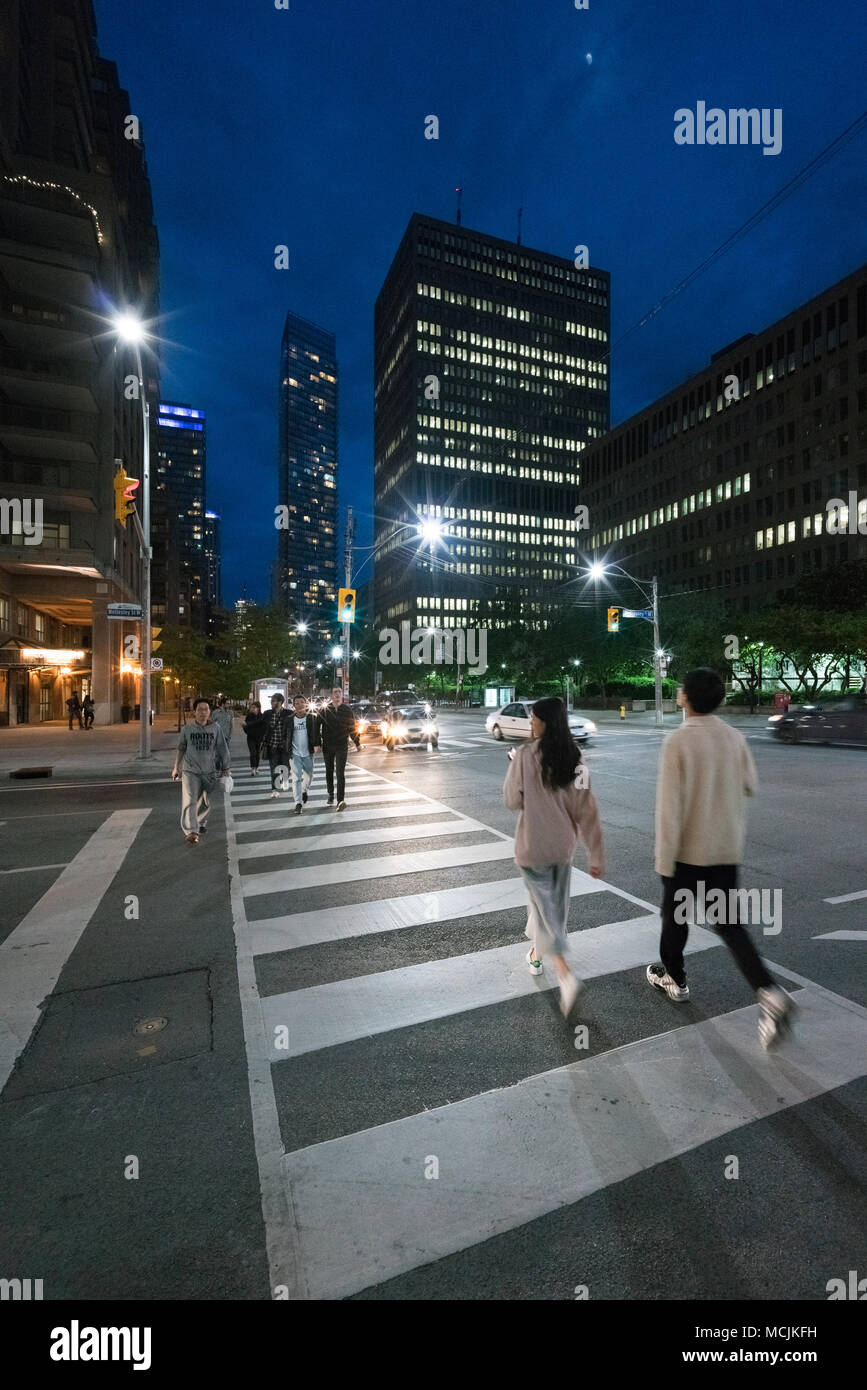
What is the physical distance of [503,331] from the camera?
14500 cm

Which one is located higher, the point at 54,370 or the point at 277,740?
the point at 54,370

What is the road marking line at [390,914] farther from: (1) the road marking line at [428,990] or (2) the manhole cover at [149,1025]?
(2) the manhole cover at [149,1025]

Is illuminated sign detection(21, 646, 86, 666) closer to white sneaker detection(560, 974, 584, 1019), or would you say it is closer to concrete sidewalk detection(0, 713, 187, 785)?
concrete sidewalk detection(0, 713, 187, 785)

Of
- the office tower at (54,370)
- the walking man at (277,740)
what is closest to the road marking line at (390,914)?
the walking man at (277,740)

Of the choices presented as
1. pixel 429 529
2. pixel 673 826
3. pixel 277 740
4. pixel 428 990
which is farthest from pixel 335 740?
pixel 429 529

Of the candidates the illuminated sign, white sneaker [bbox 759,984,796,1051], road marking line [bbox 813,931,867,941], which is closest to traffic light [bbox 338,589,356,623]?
the illuminated sign

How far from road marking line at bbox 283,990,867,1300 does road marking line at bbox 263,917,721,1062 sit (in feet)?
2.88

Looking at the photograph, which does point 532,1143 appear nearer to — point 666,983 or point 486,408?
point 666,983

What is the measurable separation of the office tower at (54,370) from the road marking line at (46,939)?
2579 centimetres

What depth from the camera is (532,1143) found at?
2830mm

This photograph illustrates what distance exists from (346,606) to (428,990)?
21589 mm

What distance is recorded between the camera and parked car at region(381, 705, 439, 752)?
2267cm

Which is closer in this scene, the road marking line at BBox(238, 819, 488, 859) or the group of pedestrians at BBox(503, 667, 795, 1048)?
the group of pedestrians at BBox(503, 667, 795, 1048)

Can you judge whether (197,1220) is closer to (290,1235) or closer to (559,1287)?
(290,1235)
